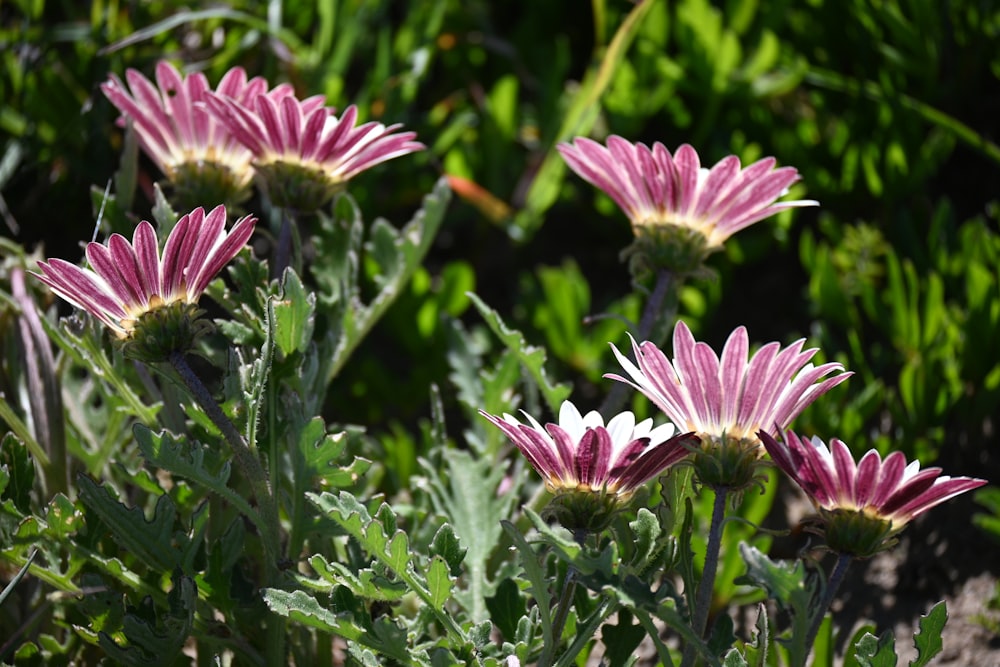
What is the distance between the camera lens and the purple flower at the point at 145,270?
91 cm

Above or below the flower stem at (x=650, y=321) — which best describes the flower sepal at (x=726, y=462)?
below

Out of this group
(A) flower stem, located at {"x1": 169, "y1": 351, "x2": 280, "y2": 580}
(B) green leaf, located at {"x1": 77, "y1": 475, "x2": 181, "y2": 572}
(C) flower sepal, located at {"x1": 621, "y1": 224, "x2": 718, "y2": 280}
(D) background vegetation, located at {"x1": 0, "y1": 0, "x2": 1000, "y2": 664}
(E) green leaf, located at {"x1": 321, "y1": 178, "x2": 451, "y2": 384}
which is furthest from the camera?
(D) background vegetation, located at {"x1": 0, "y1": 0, "x2": 1000, "y2": 664}

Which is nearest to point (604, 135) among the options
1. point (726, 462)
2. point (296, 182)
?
point (296, 182)

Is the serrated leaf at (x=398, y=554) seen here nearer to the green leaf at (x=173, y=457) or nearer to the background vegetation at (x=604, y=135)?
the green leaf at (x=173, y=457)

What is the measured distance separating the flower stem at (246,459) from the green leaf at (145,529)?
10 centimetres

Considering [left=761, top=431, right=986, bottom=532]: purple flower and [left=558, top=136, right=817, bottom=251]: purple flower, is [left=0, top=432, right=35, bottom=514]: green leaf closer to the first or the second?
[left=558, top=136, right=817, bottom=251]: purple flower

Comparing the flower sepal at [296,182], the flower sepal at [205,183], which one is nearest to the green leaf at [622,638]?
the flower sepal at [296,182]

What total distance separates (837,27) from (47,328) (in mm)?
1411

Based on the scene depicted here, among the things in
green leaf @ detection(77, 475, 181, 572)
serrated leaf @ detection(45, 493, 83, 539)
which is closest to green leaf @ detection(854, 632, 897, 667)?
green leaf @ detection(77, 475, 181, 572)

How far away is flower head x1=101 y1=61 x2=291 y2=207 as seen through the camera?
1238 millimetres

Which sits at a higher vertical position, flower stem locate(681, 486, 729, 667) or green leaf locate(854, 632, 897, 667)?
flower stem locate(681, 486, 729, 667)

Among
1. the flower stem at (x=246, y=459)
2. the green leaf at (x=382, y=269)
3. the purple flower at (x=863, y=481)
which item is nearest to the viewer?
the purple flower at (x=863, y=481)

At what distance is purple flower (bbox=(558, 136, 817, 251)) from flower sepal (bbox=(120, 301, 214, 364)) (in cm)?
45

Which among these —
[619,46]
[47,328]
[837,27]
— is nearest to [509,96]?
[619,46]
